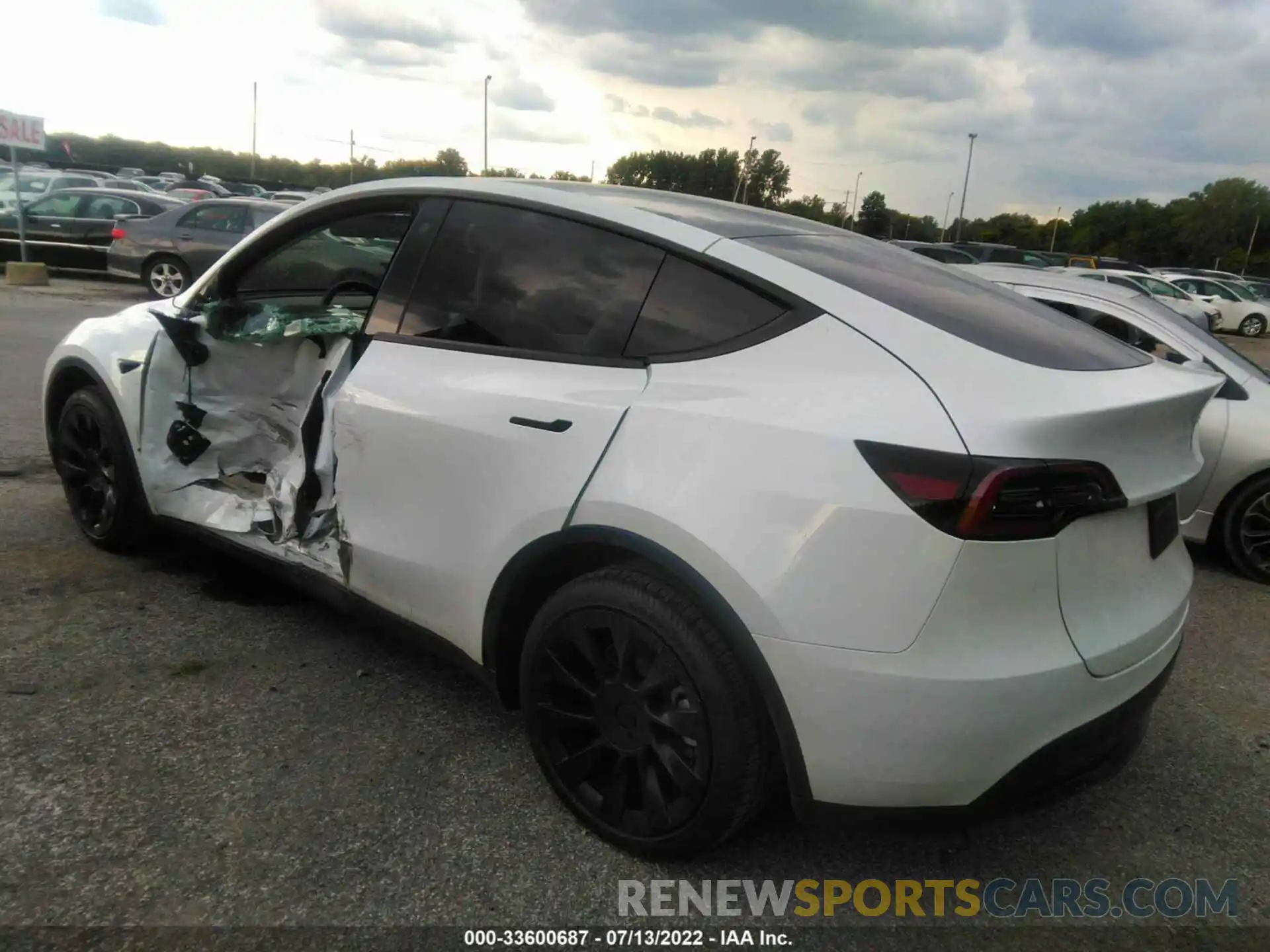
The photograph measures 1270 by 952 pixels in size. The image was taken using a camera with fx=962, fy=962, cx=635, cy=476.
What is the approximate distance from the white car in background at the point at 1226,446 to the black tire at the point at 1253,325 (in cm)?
2300

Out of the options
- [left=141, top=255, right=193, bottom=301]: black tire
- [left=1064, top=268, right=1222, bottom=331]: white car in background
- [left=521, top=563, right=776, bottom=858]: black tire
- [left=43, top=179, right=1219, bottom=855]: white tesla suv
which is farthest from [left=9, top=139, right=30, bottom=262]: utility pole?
[left=1064, top=268, right=1222, bottom=331]: white car in background

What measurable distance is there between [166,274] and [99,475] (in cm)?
1132

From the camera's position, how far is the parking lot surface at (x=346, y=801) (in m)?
2.27

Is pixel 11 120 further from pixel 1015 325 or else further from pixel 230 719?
pixel 1015 325

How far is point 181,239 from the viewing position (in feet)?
45.6

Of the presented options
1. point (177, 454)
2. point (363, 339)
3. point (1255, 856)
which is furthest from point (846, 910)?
point (177, 454)

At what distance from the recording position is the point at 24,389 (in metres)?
7.64

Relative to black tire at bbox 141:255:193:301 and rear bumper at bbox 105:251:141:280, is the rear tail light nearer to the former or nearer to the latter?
black tire at bbox 141:255:193:301

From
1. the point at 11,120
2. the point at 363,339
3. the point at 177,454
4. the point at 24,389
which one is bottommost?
the point at 24,389

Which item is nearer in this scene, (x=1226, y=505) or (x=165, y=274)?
(x=1226, y=505)

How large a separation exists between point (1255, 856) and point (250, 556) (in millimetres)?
3352

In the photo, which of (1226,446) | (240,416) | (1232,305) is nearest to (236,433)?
(240,416)

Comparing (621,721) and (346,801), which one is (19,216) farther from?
(621,721)

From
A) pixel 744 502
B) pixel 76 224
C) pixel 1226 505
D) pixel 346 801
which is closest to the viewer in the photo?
pixel 744 502
